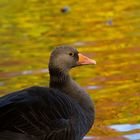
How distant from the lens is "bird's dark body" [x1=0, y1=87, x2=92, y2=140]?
7328mm

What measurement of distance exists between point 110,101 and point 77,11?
8.08 meters

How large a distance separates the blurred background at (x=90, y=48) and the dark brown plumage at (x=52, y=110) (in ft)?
2.62

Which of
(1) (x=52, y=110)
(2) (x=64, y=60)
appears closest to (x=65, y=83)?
(2) (x=64, y=60)

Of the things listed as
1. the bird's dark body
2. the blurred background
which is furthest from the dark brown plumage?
the blurred background

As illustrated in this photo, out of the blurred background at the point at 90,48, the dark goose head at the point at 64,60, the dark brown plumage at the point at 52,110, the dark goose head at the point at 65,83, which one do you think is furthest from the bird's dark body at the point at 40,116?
the blurred background at the point at 90,48

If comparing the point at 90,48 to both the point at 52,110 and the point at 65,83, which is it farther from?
the point at 52,110

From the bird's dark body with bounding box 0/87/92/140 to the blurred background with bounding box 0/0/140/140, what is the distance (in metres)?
1.03

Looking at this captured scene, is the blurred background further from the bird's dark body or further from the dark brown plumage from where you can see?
the bird's dark body

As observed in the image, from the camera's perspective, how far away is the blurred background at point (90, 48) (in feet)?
32.5

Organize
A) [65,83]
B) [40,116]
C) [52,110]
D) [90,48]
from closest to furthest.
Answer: [40,116], [52,110], [65,83], [90,48]

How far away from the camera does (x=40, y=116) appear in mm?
7555

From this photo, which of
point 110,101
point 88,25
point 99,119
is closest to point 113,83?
point 110,101

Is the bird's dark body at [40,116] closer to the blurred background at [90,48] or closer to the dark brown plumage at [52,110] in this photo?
the dark brown plumage at [52,110]

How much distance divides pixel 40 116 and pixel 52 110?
0.20m
